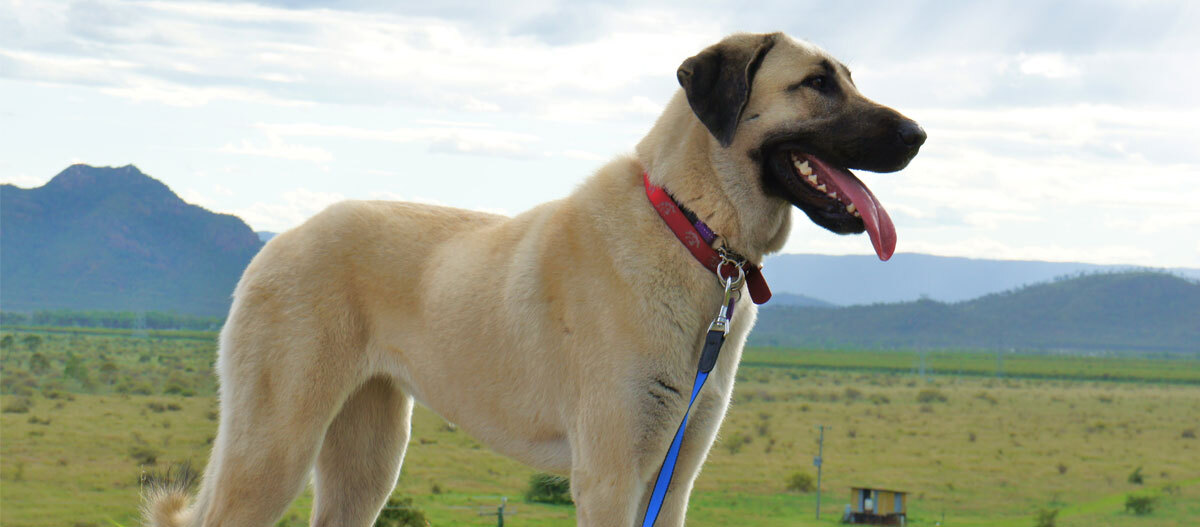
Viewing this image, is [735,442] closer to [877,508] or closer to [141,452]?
[877,508]

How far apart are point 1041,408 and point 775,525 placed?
198ft

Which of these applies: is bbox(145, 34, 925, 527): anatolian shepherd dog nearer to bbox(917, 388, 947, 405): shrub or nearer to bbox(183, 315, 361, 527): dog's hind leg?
bbox(183, 315, 361, 527): dog's hind leg

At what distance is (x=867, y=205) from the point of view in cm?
450

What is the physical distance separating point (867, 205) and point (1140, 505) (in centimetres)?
6866

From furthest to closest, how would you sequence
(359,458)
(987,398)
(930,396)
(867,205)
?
(987,398)
(930,396)
(359,458)
(867,205)

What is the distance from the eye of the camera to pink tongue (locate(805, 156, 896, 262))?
4.48 metres

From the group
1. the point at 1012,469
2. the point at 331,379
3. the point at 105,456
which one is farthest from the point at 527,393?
the point at 1012,469

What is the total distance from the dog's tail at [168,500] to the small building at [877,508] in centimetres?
5763

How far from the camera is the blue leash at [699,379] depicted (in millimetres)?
4480

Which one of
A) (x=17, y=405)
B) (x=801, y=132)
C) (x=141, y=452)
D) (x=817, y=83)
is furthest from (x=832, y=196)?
(x=17, y=405)

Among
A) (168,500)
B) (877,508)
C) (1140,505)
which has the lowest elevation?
(877,508)

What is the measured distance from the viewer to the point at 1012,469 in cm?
8856

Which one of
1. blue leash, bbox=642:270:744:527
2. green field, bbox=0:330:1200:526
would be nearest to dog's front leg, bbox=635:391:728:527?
blue leash, bbox=642:270:744:527

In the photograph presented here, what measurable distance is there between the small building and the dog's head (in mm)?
58327
